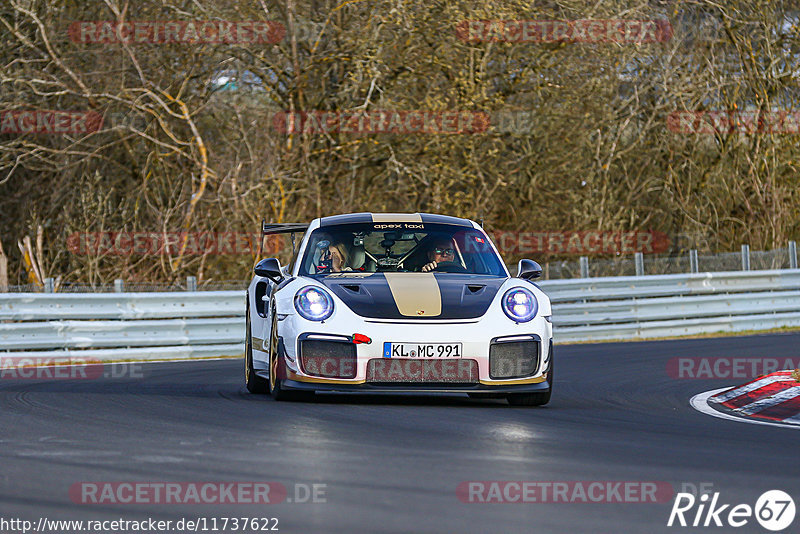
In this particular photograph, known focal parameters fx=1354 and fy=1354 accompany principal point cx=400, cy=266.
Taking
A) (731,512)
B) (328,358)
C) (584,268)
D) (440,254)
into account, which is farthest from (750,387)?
(584,268)

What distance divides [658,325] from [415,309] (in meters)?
11.9

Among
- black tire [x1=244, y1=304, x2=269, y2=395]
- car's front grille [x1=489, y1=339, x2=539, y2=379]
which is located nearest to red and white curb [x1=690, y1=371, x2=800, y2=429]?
car's front grille [x1=489, y1=339, x2=539, y2=379]

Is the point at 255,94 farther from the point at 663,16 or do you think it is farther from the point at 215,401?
the point at 215,401

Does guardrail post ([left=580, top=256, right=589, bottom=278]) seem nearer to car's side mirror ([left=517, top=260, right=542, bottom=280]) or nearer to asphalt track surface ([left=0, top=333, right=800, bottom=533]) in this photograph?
asphalt track surface ([left=0, top=333, right=800, bottom=533])

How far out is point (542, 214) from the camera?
2612 cm

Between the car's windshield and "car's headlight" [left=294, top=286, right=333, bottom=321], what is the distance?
721 mm

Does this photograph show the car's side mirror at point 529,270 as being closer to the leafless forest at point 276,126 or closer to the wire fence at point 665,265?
the wire fence at point 665,265

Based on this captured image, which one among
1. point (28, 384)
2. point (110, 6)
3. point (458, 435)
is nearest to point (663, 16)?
point (110, 6)

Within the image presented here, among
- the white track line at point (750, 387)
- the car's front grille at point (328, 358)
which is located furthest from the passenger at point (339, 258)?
the white track line at point (750, 387)

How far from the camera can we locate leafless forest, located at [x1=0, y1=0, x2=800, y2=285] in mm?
22938

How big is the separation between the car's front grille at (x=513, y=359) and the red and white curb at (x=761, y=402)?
4.35 feet

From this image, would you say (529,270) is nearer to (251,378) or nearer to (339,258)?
(339,258)

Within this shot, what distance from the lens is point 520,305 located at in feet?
30.6

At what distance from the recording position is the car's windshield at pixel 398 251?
33.4 ft
